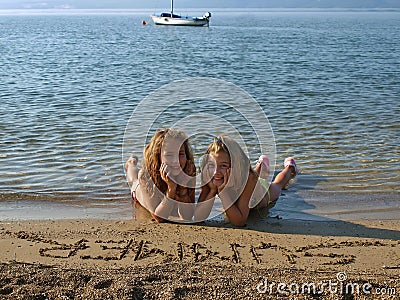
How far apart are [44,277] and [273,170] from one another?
440 cm

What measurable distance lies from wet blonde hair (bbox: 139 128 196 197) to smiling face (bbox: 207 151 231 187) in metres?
0.29

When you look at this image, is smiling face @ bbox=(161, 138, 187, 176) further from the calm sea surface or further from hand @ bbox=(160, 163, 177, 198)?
the calm sea surface

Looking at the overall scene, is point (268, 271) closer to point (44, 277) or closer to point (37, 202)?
point (44, 277)

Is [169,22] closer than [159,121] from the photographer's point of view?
No

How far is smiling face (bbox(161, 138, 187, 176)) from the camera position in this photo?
5.78 meters

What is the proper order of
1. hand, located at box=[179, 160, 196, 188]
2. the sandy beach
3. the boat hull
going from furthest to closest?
1. the boat hull
2. hand, located at box=[179, 160, 196, 188]
3. the sandy beach

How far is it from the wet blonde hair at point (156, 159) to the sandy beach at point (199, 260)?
0.42 metres

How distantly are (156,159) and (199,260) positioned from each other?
4.84 feet

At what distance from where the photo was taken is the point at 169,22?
209ft

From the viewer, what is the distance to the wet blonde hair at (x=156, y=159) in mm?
5844

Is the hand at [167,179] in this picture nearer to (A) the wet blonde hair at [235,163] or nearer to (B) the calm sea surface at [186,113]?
(A) the wet blonde hair at [235,163]

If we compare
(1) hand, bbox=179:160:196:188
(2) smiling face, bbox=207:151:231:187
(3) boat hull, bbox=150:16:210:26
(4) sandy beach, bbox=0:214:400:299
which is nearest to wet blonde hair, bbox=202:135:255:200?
(2) smiling face, bbox=207:151:231:187

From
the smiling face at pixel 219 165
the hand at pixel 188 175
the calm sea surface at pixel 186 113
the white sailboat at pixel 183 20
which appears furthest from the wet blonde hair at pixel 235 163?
the white sailboat at pixel 183 20

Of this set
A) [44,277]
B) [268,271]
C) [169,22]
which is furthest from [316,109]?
[169,22]
